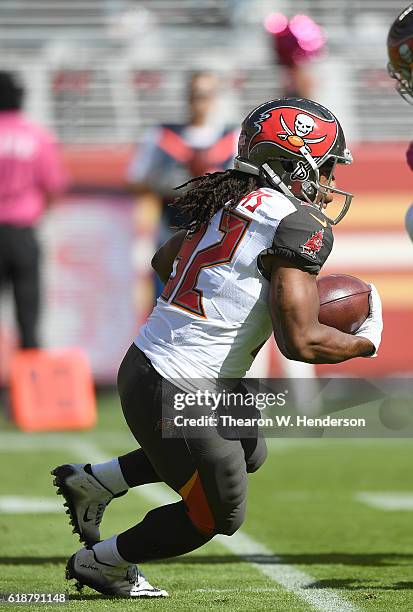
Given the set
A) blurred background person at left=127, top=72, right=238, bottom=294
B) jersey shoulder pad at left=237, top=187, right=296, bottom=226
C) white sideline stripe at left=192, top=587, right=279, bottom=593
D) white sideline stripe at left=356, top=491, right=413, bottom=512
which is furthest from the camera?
blurred background person at left=127, top=72, right=238, bottom=294

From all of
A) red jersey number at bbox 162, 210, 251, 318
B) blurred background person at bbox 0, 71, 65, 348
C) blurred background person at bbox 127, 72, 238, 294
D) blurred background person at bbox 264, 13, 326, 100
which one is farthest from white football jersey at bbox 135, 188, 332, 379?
blurred background person at bbox 264, 13, 326, 100

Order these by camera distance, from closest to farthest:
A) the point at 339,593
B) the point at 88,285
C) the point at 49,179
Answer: the point at 339,593
the point at 49,179
the point at 88,285

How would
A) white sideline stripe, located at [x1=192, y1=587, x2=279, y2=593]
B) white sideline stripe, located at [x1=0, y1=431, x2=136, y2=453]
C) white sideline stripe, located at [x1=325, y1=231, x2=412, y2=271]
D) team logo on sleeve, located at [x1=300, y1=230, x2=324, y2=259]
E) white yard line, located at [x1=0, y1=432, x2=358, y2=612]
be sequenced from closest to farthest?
team logo on sleeve, located at [x1=300, y1=230, x2=324, y2=259] → white yard line, located at [x1=0, y1=432, x2=358, y2=612] → white sideline stripe, located at [x1=192, y1=587, x2=279, y2=593] → white sideline stripe, located at [x1=0, y1=431, x2=136, y2=453] → white sideline stripe, located at [x1=325, y1=231, x2=412, y2=271]

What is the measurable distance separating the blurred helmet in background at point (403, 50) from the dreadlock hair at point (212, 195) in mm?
985

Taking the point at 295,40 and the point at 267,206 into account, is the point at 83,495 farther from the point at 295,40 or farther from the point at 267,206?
the point at 295,40

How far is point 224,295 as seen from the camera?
3812 millimetres

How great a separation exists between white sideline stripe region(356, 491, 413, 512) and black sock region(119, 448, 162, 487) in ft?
6.37

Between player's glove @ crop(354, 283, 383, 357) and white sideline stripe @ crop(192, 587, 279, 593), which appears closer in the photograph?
player's glove @ crop(354, 283, 383, 357)

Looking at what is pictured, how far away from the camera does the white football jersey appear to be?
12.4ft

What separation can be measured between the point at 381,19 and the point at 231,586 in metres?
9.90

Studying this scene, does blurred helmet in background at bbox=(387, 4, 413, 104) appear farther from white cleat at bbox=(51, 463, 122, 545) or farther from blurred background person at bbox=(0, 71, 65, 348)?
blurred background person at bbox=(0, 71, 65, 348)

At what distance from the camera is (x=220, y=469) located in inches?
149

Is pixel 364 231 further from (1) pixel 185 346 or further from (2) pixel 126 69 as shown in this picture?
(1) pixel 185 346

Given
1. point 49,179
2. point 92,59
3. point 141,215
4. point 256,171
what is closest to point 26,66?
point 92,59
